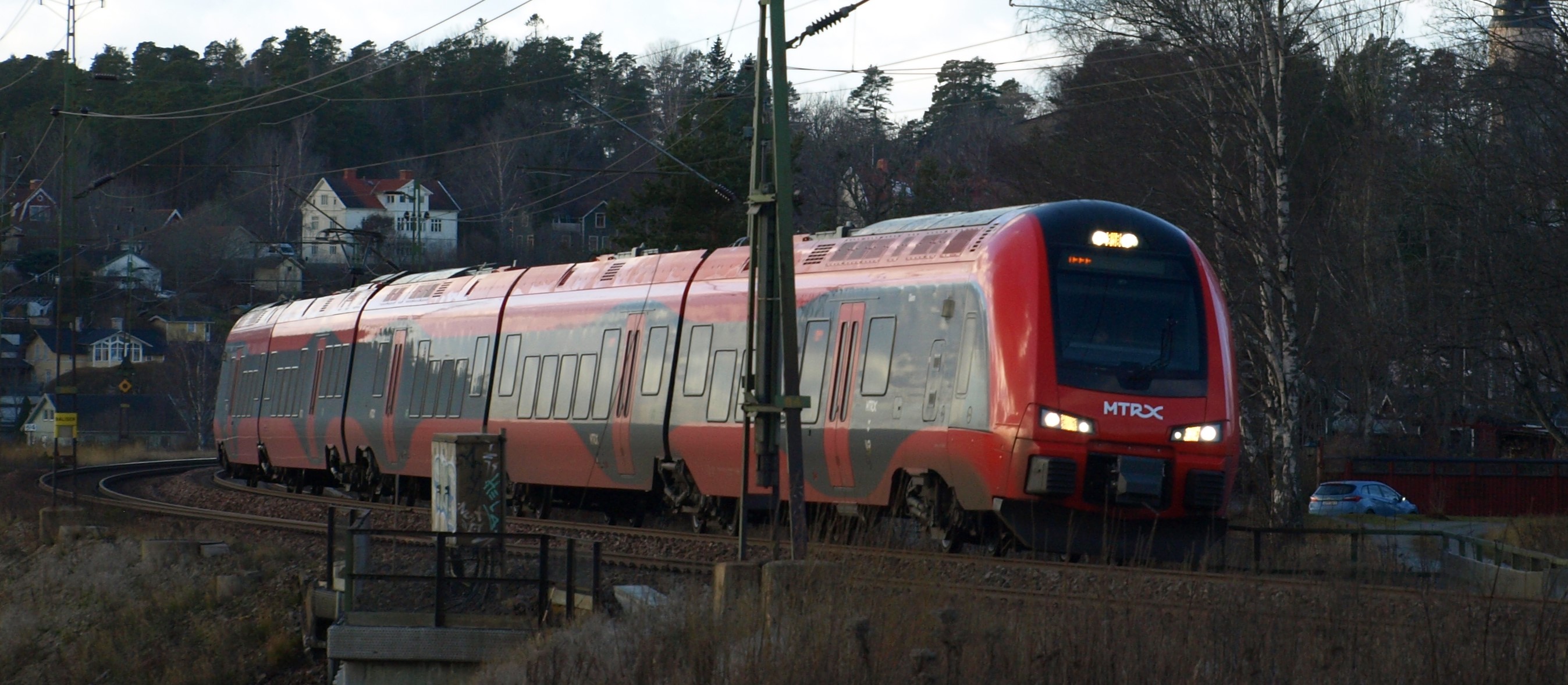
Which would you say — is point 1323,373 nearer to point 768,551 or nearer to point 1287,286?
point 1287,286

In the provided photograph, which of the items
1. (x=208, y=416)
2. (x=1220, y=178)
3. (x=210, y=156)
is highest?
(x=210, y=156)

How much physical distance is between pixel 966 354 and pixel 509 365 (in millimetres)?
8974

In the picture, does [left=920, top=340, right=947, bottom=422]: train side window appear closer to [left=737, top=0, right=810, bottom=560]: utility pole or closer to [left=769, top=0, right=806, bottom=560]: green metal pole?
[left=737, top=0, right=810, bottom=560]: utility pole

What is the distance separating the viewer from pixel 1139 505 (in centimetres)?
1338

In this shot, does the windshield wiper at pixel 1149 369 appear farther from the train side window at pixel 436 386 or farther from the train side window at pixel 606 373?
the train side window at pixel 436 386

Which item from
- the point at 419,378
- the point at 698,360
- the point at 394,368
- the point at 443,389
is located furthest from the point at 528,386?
the point at 394,368

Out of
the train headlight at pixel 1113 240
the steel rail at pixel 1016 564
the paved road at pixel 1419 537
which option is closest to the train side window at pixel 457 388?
the steel rail at pixel 1016 564

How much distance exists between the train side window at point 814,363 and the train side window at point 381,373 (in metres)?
10.6

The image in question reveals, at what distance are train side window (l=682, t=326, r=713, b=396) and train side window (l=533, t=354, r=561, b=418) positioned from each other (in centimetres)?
300

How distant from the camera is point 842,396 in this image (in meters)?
15.4

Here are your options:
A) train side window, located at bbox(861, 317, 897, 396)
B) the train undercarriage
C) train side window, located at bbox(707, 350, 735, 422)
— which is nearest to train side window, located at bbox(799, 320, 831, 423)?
train side window, located at bbox(861, 317, 897, 396)

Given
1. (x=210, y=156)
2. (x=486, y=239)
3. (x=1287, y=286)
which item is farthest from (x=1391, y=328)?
(x=210, y=156)

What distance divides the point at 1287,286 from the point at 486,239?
242 feet

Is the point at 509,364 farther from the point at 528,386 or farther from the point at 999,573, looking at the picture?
the point at 999,573
